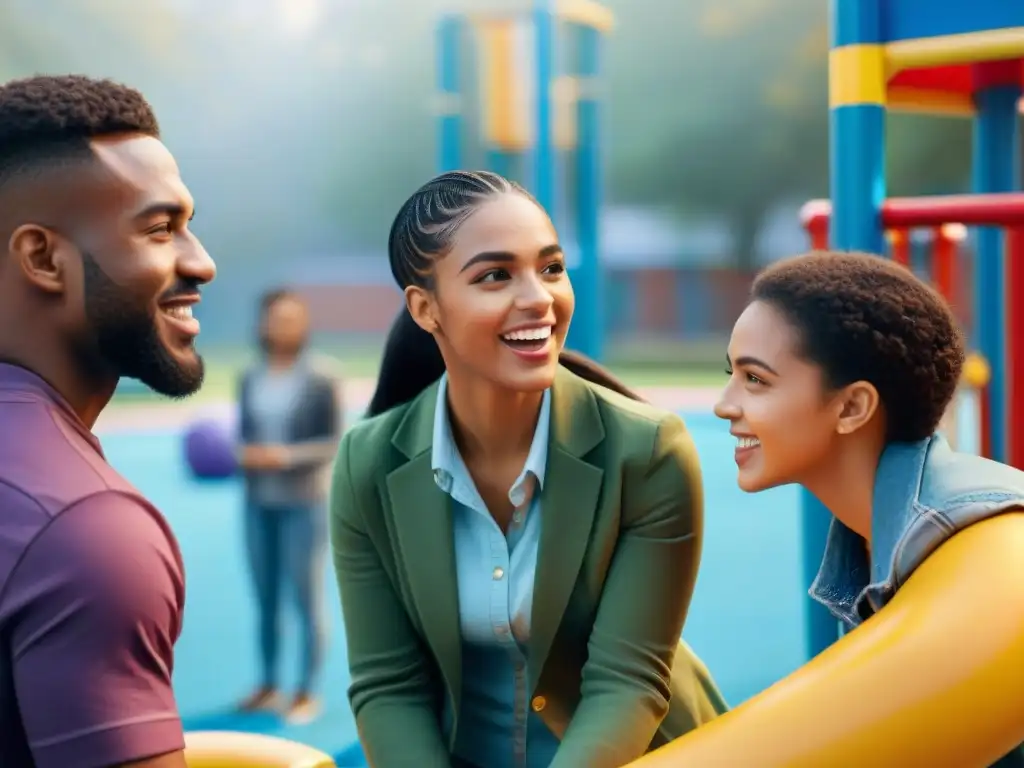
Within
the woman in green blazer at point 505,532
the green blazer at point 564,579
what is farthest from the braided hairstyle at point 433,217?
the green blazer at point 564,579

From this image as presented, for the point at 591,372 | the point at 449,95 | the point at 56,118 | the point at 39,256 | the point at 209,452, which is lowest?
the point at 209,452

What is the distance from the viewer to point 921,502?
1.68 metres

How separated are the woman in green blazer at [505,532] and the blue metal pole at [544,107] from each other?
522 centimetres

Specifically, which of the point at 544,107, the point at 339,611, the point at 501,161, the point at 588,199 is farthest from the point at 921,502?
the point at 588,199

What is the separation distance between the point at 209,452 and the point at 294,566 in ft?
22.4

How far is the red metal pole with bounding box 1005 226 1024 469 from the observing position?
452cm

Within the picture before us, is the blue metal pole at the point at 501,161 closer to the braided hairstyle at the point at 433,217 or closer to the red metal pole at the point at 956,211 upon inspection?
the red metal pole at the point at 956,211

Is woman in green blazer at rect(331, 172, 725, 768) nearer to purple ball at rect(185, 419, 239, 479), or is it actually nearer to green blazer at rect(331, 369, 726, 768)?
green blazer at rect(331, 369, 726, 768)

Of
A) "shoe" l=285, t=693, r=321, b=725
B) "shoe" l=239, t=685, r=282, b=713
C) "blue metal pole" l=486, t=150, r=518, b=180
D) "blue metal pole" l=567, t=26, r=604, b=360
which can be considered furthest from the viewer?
"blue metal pole" l=486, t=150, r=518, b=180

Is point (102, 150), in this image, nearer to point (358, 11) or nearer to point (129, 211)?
point (129, 211)

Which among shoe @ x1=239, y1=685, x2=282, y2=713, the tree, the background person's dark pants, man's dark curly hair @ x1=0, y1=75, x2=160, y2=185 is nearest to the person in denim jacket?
man's dark curly hair @ x1=0, y1=75, x2=160, y2=185

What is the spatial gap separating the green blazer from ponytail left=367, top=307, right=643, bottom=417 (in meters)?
0.14

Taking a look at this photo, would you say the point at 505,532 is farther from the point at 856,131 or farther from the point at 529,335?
the point at 856,131

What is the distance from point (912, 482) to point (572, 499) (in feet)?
1.70
